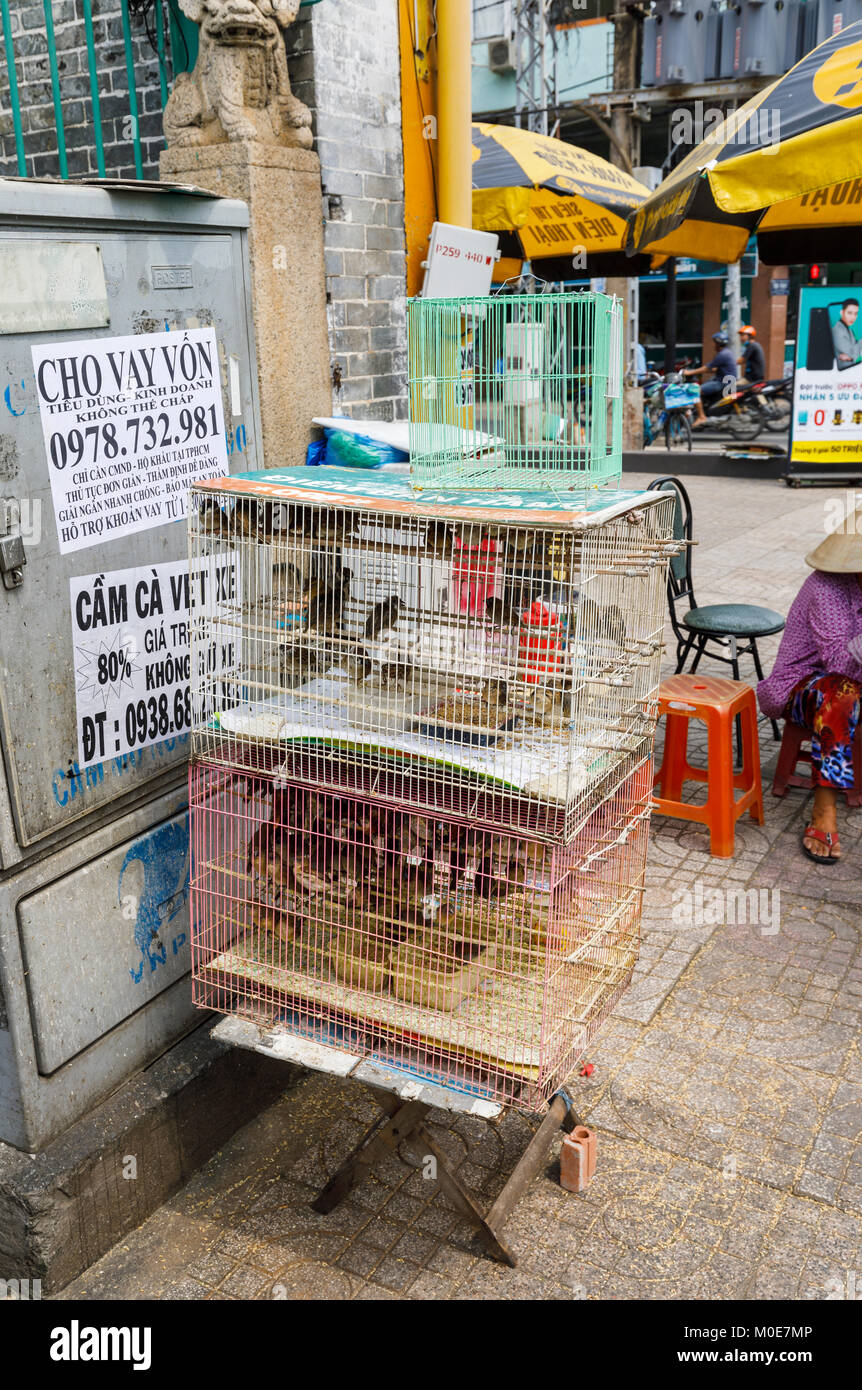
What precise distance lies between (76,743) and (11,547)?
0.59m

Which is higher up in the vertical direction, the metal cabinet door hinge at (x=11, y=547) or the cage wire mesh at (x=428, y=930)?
the metal cabinet door hinge at (x=11, y=547)

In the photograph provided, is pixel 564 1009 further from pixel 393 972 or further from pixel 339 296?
pixel 339 296

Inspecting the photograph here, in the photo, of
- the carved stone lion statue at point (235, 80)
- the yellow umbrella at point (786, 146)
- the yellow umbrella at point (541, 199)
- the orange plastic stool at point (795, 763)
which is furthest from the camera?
the yellow umbrella at point (541, 199)

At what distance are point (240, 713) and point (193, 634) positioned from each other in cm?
26

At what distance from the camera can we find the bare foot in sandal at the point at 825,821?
5.27 m

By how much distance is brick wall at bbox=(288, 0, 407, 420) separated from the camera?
4.10 m

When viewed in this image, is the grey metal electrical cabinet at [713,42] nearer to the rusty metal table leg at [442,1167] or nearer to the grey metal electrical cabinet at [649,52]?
the grey metal electrical cabinet at [649,52]

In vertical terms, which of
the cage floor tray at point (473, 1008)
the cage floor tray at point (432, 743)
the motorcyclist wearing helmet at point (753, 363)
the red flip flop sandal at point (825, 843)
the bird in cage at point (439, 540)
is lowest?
the red flip flop sandal at point (825, 843)

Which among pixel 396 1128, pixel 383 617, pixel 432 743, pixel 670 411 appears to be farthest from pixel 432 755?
pixel 670 411

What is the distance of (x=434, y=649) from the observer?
2.84 m

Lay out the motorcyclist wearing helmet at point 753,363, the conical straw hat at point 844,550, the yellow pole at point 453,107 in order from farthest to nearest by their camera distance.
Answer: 1. the motorcyclist wearing helmet at point 753,363
2. the conical straw hat at point 844,550
3. the yellow pole at point 453,107

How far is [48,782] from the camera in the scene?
298cm

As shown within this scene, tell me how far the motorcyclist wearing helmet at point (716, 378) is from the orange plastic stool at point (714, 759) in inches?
596

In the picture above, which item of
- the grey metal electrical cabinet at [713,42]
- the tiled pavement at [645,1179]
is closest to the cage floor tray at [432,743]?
the tiled pavement at [645,1179]
